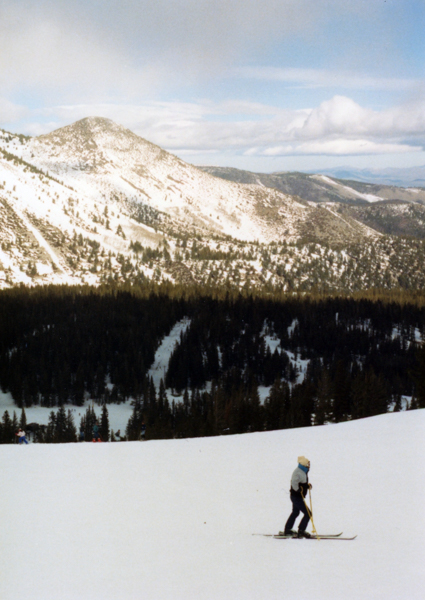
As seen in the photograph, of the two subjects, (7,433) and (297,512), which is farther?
(7,433)

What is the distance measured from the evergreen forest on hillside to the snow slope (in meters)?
46.8

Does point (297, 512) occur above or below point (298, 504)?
below

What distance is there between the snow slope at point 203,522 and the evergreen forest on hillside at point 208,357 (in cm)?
4679

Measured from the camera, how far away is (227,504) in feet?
58.6

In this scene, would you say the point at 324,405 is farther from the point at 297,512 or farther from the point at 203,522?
the point at 297,512

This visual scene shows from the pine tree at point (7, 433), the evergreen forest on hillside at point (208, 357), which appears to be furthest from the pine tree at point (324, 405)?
the pine tree at point (7, 433)

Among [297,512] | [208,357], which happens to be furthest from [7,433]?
[297,512]

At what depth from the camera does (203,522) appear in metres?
16.2

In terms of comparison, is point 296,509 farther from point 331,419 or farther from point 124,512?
point 331,419

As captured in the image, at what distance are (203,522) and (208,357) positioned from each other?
105805 mm

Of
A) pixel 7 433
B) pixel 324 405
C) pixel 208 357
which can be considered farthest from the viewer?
pixel 208 357

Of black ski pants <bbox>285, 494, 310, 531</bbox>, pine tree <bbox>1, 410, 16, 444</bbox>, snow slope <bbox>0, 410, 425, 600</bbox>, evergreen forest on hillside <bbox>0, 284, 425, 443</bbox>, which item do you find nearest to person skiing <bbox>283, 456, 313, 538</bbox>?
black ski pants <bbox>285, 494, 310, 531</bbox>

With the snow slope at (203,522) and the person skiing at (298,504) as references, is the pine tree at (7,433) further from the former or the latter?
the person skiing at (298,504)

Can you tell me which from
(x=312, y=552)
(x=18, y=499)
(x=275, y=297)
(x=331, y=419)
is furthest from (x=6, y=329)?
(x=312, y=552)
